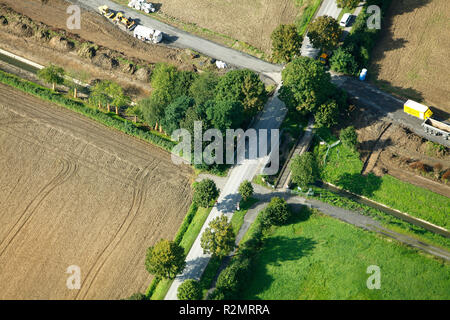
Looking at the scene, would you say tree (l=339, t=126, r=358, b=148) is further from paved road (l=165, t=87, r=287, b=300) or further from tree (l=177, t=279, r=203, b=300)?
tree (l=177, t=279, r=203, b=300)

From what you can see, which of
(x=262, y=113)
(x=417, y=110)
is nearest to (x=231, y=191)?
(x=262, y=113)

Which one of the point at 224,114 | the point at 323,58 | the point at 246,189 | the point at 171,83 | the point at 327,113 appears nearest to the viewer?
the point at 246,189

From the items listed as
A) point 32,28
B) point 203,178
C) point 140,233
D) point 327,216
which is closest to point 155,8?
point 32,28

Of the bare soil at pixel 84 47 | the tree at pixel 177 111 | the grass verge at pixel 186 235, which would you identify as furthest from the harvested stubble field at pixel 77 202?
the bare soil at pixel 84 47

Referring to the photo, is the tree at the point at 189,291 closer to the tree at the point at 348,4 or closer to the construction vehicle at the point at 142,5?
the construction vehicle at the point at 142,5

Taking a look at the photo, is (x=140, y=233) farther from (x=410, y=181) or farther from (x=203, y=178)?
(x=410, y=181)

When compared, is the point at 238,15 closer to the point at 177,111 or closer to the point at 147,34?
the point at 147,34
